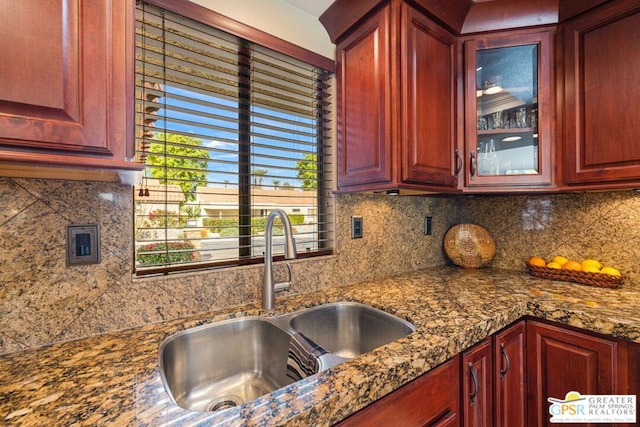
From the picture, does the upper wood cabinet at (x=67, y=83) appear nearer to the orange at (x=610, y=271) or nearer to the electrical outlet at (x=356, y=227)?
the electrical outlet at (x=356, y=227)

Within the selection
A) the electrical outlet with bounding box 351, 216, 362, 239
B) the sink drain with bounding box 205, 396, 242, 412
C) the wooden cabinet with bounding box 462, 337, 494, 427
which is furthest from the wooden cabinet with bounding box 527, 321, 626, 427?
the sink drain with bounding box 205, 396, 242, 412

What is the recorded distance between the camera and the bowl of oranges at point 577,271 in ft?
4.51

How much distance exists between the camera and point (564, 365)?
1103 millimetres

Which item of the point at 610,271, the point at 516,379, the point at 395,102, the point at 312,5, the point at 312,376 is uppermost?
the point at 312,5

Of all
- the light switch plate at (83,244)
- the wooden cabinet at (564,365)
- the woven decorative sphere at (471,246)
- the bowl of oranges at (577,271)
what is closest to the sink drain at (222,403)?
the light switch plate at (83,244)

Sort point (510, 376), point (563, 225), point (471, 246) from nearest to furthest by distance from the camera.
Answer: point (510, 376)
point (563, 225)
point (471, 246)

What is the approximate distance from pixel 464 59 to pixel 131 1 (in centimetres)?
145

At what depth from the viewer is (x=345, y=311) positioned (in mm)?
1269

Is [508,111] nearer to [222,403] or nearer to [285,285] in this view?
[285,285]

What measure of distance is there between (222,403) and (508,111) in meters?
1.82

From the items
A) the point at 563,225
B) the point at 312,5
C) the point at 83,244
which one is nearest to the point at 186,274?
the point at 83,244

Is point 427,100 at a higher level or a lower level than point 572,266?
higher

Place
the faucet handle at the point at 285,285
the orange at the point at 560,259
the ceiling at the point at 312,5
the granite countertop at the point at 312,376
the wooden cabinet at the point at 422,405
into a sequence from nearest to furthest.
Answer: the granite countertop at the point at 312,376 → the wooden cabinet at the point at 422,405 → the faucet handle at the point at 285,285 → the ceiling at the point at 312,5 → the orange at the point at 560,259

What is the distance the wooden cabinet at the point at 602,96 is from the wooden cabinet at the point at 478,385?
95 centimetres
